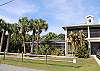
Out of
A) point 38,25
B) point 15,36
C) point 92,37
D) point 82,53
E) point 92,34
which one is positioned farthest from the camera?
point 15,36

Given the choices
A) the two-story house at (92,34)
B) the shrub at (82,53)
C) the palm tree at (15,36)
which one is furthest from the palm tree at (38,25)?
the shrub at (82,53)

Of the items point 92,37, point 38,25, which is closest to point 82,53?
point 92,37

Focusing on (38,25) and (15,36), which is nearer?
(38,25)

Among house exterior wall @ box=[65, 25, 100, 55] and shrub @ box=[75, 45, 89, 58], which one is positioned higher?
house exterior wall @ box=[65, 25, 100, 55]

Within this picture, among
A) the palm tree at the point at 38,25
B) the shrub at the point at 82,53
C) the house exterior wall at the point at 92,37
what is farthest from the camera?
the palm tree at the point at 38,25

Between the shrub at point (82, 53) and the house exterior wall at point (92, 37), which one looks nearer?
the shrub at point (82, 53)

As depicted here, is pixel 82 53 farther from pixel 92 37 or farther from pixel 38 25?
pixel 38 25

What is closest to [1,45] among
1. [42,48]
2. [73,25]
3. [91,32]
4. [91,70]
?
[42,48]

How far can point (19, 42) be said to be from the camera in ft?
145

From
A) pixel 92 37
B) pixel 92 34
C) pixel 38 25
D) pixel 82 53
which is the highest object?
pixel 38 25

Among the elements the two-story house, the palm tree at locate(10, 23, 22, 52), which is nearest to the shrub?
the two-story house

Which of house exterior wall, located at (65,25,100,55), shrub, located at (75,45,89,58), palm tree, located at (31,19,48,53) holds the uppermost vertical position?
palm tree, located at (31,19,48,53)

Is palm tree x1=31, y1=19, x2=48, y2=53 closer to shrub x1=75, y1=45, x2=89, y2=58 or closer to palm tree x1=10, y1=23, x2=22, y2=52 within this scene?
palm tree x1=10, y1=23, x2=22, y2=52

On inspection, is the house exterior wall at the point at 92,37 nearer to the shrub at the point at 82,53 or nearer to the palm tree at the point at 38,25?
the shrub at the point at 82,53
